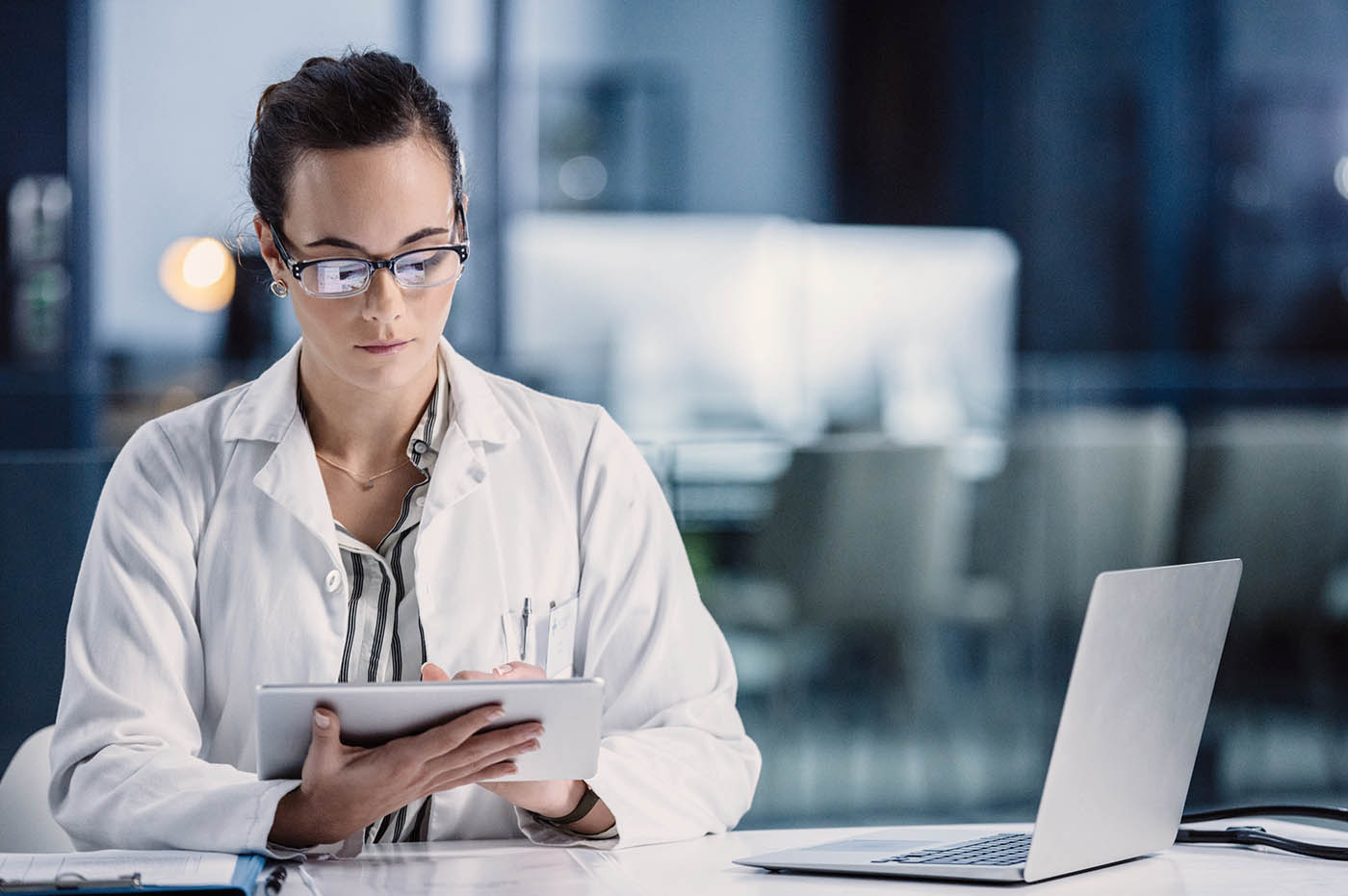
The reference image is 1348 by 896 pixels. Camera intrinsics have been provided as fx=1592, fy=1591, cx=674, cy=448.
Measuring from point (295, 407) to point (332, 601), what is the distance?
24cm

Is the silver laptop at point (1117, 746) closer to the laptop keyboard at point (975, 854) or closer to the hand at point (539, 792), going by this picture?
the laptop keyboard at point (975, 854)

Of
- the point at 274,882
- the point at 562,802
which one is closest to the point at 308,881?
the point at 274,882

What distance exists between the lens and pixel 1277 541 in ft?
14.0

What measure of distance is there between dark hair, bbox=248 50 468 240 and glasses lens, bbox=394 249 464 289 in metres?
0.09

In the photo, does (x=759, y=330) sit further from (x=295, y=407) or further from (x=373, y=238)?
(x=373, y=238)

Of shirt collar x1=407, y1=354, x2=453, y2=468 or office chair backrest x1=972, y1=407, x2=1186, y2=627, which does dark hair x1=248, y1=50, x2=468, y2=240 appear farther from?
office chair backrest x1=972, y1=407, x2=1186, y2=627

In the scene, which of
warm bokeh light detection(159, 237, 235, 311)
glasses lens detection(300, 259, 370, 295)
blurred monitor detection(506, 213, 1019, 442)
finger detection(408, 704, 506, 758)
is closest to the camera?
finger detection(408, 704, 506, 758)

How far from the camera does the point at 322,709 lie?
1310mm

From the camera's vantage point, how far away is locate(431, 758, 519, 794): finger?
1376 millimetres

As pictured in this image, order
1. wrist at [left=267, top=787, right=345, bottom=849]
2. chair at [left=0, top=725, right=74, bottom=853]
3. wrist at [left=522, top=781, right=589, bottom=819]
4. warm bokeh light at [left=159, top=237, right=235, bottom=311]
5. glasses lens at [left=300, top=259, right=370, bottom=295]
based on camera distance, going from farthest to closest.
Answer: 1. warm bokeh light at [left=159, top=237, right=235, bottom=311]
2. chair at [left=0, top=725, right=74, bottom=853]
3. glasses lens at [left=300, top=259, right=370, bottom=295]
4. wrist at [left=522, top=781, right=589, bottom=819]
5. wrist at [left=267, top=787, right=345, bottom=849]

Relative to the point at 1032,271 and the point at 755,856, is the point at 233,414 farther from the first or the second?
the point at 1032,271

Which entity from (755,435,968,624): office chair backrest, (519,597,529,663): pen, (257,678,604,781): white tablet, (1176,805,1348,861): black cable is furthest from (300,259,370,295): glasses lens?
(755,435,968,624): office chair backrest

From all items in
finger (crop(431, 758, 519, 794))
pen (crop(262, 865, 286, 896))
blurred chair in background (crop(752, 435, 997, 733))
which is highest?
finger (crop(431, 758, 519, 794))

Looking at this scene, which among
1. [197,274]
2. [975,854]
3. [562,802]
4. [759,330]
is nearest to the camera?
[975,854]
